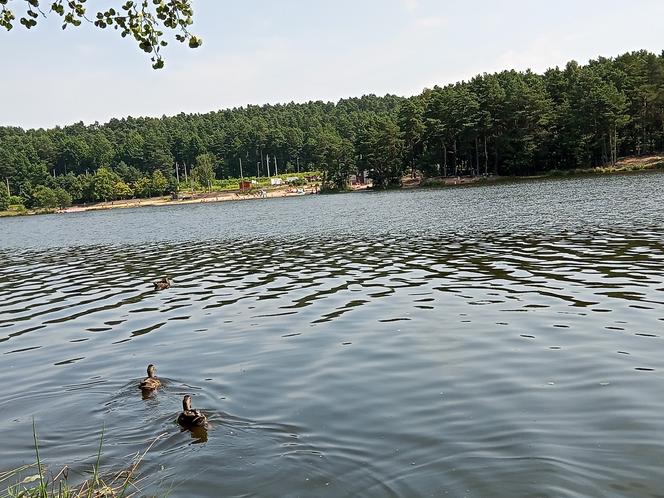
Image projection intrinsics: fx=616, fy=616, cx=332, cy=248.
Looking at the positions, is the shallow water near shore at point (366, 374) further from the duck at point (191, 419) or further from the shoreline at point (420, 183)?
the shoreline at point (420, 183)

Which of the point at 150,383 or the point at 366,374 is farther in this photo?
the point at 366,374

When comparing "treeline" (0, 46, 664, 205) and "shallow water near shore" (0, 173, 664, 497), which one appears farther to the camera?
"treeline" (0, 46, 664, 205)

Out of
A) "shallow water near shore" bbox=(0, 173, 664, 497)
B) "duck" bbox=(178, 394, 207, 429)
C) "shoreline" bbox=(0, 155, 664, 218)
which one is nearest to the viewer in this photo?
"shallow water near shore" bbox=(0, 173, 664, 497)

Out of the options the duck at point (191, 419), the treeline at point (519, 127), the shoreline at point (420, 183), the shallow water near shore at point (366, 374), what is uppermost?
the treeline at point (519, 127)

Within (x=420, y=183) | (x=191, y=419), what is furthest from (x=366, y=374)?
(x=420, y=183)

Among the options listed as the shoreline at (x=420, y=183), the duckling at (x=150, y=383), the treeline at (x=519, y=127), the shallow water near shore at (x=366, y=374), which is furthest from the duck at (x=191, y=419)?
the treeline at (x=519, y=127)

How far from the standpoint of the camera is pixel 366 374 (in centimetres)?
1132

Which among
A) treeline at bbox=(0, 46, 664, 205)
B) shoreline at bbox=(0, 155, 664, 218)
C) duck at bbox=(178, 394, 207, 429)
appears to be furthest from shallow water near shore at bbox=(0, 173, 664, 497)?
treeline at bbox=(0, 46, 664, 205)

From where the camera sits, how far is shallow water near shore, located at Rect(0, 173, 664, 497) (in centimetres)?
766

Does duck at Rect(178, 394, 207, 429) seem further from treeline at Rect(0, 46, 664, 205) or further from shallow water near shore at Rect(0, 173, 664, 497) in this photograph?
treeline at Rect(0, 46, 664, 205)

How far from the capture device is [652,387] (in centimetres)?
956

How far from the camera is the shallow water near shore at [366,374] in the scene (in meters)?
7.66

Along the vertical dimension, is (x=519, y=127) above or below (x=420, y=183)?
above

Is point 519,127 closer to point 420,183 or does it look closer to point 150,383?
point 420,183
